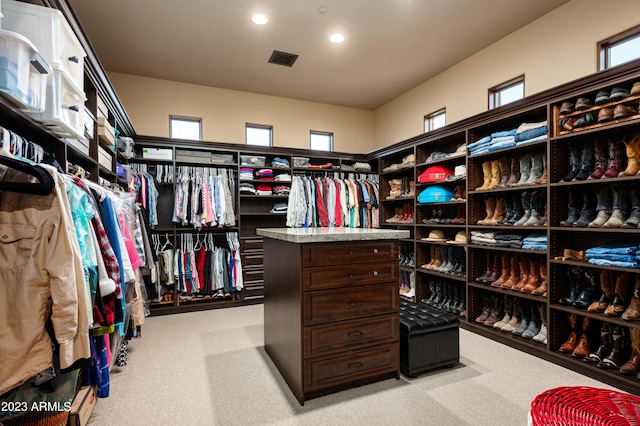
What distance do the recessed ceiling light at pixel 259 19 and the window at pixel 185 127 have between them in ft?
6.91

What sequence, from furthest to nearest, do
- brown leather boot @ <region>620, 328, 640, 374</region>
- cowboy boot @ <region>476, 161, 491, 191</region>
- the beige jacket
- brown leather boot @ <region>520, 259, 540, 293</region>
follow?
cowboy boot @ <region>476, 161, 491, 191</region> → brown leather boot @ <region>520, 259, 540, 293</region> → brown leather boot @ <region>620, 328, 640, 374</region> → the beige jacket

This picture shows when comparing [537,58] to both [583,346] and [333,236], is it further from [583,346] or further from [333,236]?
[333,236]

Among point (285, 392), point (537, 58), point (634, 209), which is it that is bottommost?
point (285, 392)

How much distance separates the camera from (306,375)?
2102 mm

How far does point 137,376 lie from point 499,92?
15.5 ft

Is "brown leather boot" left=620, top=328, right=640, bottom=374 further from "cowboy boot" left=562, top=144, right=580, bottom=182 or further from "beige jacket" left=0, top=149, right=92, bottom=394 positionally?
"beige jacket" left=0, top=149, right=92, bottom=394

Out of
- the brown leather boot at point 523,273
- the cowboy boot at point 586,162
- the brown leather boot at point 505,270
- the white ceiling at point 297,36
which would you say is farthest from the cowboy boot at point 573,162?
the white ceiling at point 297,36

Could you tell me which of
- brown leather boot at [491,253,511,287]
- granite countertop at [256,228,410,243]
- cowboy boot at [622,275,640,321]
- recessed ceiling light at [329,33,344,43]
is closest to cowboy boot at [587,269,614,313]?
cowboy boot at [622,275,640,321]

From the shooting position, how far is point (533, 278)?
10.0 ft

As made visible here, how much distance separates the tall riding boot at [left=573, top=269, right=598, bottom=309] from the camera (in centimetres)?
261

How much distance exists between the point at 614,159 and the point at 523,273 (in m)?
1.24

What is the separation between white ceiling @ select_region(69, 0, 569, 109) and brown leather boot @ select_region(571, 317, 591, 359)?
292 cm

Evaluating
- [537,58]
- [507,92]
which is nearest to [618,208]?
[537,58]

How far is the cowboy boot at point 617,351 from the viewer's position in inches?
94.4
